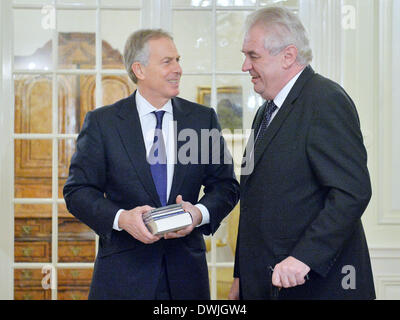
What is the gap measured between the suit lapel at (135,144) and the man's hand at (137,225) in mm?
143

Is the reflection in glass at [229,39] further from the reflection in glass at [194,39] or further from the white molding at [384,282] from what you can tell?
the white molding at [384,282]

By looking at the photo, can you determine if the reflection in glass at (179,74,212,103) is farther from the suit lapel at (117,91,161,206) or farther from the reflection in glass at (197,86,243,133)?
the suit lapel at (117,91,161,206)

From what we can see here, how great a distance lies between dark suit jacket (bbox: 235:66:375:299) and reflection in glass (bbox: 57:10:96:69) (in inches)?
69.8

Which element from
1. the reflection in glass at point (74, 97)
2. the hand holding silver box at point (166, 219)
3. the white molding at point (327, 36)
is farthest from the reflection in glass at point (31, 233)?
the white molding at point (327, 36)

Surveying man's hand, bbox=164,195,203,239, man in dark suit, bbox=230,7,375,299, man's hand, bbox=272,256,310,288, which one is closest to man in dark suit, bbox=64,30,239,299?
man's hand, bbox=164,195,203,239

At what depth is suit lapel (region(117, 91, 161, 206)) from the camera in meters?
2.09

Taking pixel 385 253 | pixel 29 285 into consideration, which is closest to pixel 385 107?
pixel 385 253

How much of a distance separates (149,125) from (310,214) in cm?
78

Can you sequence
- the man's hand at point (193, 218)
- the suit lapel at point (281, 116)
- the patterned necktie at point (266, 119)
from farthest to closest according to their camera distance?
the man's hand at point (193, 218) < the patterned necktie at point (266, 119) < the suit lapel at point (281, 116)

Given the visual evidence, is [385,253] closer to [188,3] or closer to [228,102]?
[228,102]

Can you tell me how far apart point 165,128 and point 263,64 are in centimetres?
51

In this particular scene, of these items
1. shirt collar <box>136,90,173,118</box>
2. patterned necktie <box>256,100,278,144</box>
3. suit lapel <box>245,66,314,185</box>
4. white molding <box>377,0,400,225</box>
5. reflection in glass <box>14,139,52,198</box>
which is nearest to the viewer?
suit lapel <box>245,66,314,185</box>

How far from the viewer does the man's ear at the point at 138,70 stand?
2.27m
